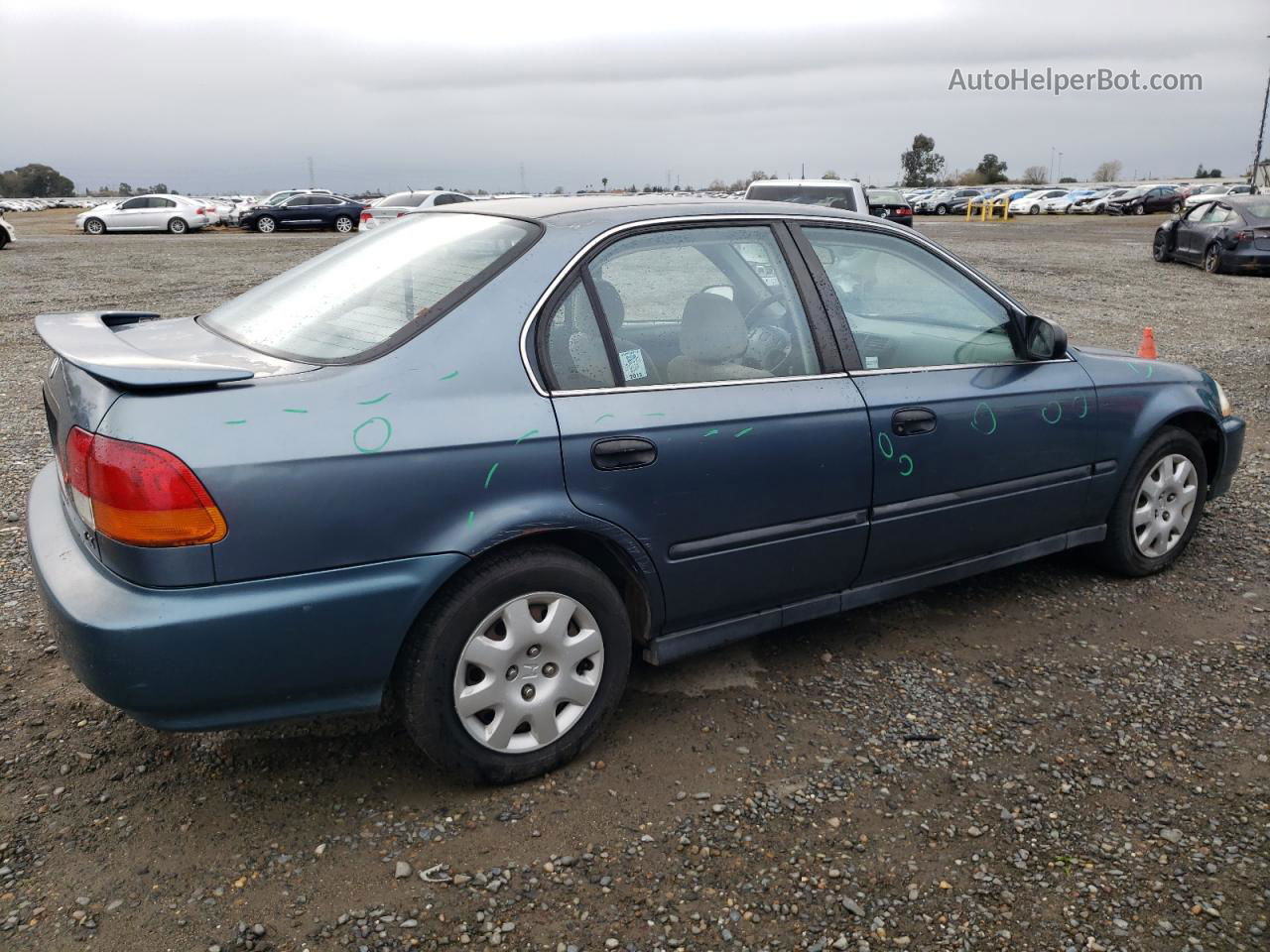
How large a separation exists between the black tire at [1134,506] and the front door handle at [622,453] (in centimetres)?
241

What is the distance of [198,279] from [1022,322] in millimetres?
16316

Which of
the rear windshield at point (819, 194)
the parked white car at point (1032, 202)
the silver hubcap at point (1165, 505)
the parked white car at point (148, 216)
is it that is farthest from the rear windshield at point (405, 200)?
the parked white car at point (1032, 202)

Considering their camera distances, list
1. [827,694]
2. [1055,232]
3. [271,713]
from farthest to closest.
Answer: [1055,232]
[827,694]
[271,713]

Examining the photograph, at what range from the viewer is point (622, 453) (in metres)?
2.93

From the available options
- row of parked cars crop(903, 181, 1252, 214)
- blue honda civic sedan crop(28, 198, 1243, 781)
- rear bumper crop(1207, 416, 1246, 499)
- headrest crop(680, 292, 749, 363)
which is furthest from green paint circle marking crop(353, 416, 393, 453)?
row of parked cars crop(903, 181, 1252, 214)

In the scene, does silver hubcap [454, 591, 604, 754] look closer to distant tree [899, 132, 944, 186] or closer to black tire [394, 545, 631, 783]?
black tire [394, 545, 631, 783]

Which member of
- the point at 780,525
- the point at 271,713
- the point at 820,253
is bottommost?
the point at 271,713

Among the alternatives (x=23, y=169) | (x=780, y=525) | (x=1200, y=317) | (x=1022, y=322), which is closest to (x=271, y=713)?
(x=780, y=525)

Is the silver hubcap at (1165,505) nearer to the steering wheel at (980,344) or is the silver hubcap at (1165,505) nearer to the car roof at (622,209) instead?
the steering wheel at (980,344)

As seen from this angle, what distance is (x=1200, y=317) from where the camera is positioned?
42.7 feet

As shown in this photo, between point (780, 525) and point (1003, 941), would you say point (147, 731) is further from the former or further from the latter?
point (1003, 941)

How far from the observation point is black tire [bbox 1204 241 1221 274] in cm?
1844

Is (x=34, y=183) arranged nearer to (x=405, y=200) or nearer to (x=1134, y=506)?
(x=405, y=200)

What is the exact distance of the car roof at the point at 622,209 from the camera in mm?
3244
